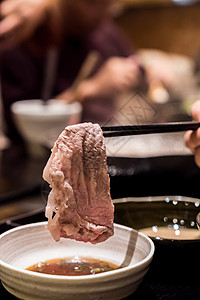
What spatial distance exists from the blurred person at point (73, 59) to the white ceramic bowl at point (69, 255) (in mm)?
1565

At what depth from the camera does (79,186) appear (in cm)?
57

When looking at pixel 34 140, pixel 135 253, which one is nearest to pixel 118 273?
pixel 135 253

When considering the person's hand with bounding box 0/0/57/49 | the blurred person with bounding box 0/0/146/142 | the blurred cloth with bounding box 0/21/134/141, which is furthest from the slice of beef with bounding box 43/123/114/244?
the blurred cloth with bounding box 0/21/134/141

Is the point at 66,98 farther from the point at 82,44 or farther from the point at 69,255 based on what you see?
the point at 69,255

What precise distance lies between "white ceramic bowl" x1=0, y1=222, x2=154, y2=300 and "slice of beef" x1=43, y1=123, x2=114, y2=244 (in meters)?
0.06

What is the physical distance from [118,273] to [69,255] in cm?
16

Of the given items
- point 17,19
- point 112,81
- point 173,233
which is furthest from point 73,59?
point 173,233

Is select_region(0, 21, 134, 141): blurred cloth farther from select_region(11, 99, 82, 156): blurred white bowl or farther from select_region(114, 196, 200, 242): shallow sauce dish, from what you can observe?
select_region(114, 196, 200, 242): shallow sauce dish

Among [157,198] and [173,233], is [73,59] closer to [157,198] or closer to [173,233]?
[157,198]

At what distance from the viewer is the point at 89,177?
1.87 ft

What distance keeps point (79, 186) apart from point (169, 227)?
224 millimetres

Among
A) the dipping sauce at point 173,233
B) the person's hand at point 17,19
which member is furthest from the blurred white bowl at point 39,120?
the dipping sauce at point 173,233

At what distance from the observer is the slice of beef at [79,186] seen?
1.81ft

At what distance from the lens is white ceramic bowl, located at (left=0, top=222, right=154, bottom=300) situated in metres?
0.50
